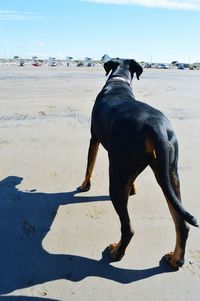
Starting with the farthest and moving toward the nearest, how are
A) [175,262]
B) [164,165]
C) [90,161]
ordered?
[90,161], [175,262], [164,165]

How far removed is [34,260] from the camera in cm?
355

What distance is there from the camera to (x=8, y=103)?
1090cm

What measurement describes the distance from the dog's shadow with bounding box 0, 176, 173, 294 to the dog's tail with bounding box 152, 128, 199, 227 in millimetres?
756

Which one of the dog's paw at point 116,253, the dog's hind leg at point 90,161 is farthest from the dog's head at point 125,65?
the dog's paw at point 116,253

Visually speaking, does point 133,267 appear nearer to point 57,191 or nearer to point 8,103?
point 57,191

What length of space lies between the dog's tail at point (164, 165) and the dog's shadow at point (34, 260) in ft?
→ 2.48

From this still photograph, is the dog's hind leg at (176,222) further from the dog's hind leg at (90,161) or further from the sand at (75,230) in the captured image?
the dog's hind leg at (90,161)

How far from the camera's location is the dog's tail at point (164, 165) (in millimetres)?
3107

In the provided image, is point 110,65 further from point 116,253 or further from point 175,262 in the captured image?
point 175,262

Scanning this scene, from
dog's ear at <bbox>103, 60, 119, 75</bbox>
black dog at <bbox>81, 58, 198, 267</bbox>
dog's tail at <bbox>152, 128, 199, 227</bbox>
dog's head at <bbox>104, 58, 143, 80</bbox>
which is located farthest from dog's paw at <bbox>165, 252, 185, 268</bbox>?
dog's ear at <bbox>103, 60, 119, 75</bbox>

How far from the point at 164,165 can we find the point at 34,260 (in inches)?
60.2

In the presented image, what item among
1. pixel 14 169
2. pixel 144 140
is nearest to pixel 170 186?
pixel 144 140

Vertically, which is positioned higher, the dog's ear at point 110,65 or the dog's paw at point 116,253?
the dog's ear at point 110,65

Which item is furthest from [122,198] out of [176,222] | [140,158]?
[176,222]
